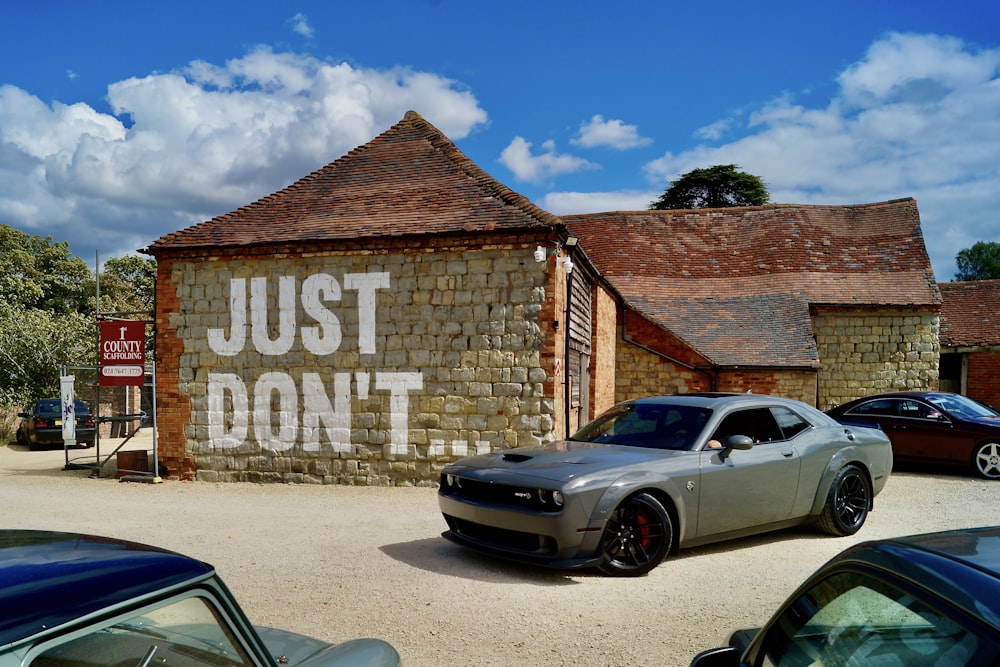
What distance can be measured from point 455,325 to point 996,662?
31.1 feet

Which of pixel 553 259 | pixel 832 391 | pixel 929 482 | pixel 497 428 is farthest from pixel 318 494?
pixel 832 391

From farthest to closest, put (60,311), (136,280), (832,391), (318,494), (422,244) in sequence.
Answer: (136,280)
(60,311)
(832,391)
(422,244)
(318,494)

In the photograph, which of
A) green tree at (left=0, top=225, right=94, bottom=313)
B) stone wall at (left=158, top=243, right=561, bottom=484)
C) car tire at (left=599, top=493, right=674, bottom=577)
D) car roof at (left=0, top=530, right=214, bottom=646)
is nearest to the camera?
car roof at (left=0, top=530, right=214, bottom=646)

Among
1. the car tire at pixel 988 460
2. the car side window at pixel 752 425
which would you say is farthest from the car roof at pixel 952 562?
the car tire at pixel 988 460

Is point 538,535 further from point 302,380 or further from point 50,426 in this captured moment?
point 50,426

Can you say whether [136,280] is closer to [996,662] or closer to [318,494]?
[318,494]

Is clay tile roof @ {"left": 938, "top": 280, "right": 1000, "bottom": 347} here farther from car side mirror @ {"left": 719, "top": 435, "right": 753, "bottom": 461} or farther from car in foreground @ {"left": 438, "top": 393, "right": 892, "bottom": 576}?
car side mirror @ {"left": 719, "top": 435, "right": 753, "bottom": 461}

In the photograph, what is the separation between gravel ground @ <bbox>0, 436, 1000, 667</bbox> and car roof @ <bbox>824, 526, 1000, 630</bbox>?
2.42 m

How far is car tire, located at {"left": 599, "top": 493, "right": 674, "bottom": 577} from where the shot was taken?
5.60 metres

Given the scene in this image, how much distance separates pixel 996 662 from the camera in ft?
4.68

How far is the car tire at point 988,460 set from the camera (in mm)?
11406

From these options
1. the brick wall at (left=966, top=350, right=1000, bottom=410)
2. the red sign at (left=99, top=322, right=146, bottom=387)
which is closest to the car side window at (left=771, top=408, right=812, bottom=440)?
the red sign at (left=99, top=322, right=146, bottom=387)

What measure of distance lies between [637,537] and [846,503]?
2.91m

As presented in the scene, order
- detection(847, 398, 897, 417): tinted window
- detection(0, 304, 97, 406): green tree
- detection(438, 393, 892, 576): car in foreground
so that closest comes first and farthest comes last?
detection(438, 393, 892, 576): car in foreground, detection(847, 398, 897, 417): tinted window, detection(0, 304, 97, 406): green tree
